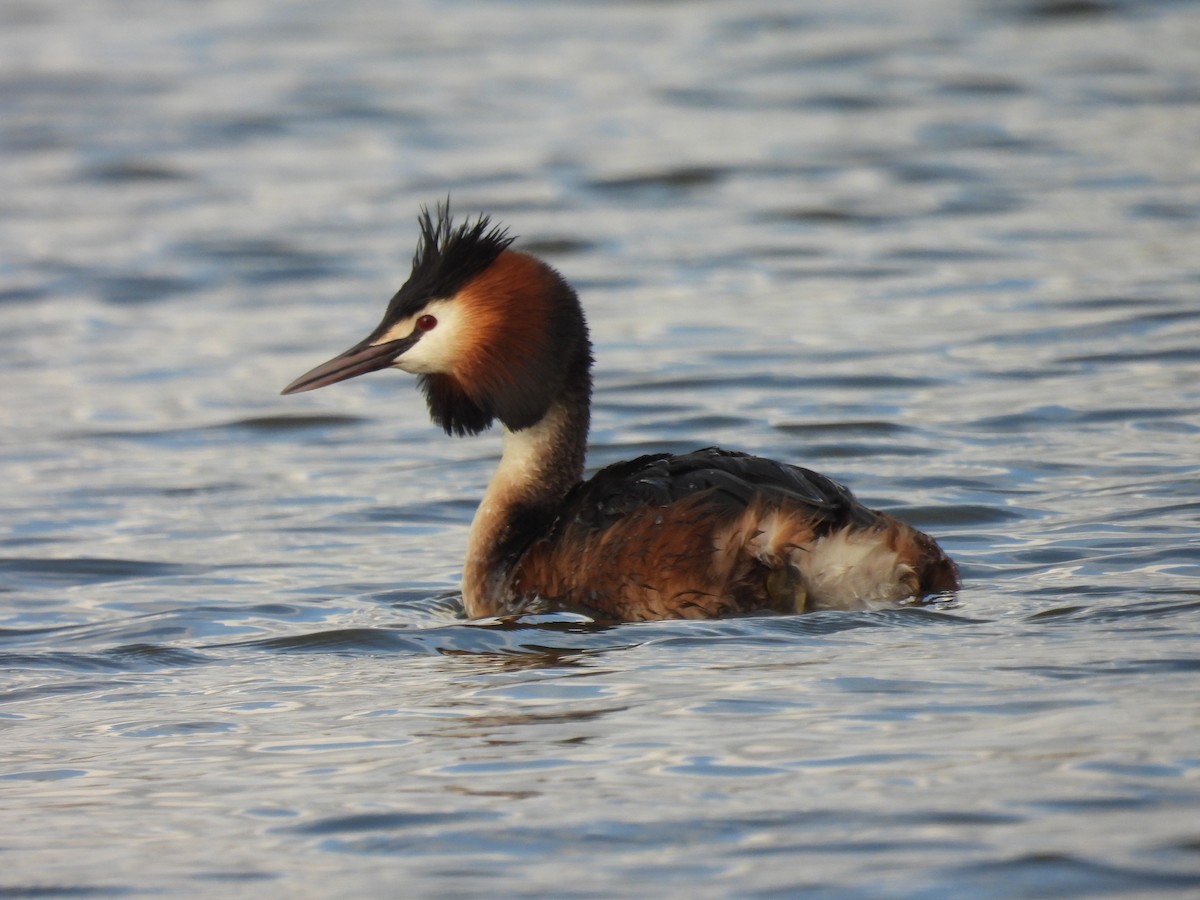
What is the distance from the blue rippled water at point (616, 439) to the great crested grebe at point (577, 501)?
0.13 metres

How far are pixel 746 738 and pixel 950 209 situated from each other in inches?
379

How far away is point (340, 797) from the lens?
5125 mm

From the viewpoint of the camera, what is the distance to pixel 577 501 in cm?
683

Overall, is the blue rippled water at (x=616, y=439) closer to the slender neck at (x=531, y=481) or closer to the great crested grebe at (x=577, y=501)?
the great crested grebe at (x=577, y=501)

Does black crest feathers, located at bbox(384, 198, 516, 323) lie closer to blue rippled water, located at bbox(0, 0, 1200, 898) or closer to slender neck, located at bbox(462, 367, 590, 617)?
slender neck, located at bbox(462, 367, 590, 617)

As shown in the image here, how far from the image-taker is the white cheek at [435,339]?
23.4 feet

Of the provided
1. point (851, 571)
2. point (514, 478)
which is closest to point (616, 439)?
point (514, 478)

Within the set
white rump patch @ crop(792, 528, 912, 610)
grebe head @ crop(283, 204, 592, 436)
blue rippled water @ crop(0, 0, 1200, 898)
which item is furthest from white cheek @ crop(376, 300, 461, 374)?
white rump patch @ crop(792, 528, 912, 610)

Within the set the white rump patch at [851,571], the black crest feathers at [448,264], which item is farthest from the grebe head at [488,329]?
the white rump patch at [851,571]

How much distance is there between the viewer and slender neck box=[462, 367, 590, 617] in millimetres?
7074

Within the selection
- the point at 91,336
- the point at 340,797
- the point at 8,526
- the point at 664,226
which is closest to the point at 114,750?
the point at 340,797

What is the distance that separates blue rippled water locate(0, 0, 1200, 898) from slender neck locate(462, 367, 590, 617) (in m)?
0.30

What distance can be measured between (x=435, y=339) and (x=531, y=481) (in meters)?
0.55

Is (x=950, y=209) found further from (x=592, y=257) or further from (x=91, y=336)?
(x=91, y=336)
